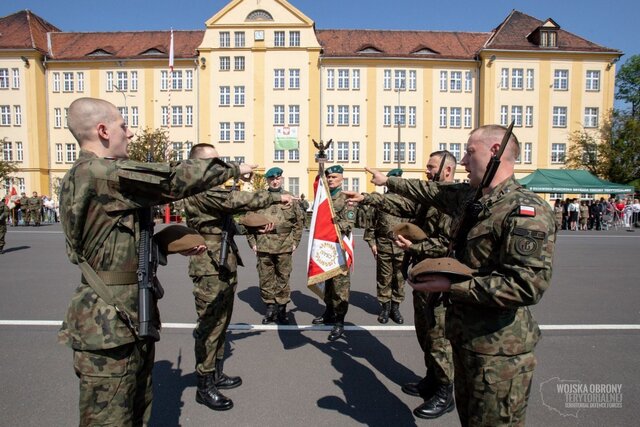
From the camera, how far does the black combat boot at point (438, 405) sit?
143 inches

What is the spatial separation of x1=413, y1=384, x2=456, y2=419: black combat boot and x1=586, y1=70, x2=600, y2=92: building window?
147ft

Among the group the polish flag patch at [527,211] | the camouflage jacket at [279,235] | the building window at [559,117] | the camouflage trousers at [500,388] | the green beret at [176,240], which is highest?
the building window at [559,117]

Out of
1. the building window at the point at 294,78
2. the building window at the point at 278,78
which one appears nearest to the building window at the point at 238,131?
the building window at the point at 278,78

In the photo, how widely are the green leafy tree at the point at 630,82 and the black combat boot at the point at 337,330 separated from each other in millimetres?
62307

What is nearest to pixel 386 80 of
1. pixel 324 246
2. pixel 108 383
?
pixel 324 246

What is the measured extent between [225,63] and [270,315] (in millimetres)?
37880

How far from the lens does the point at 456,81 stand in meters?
40.2

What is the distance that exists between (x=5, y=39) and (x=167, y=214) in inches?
1316

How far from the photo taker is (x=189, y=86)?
40.6 metres

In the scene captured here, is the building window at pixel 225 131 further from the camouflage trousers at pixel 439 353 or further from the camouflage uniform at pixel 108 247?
the camouflage uniform at pixel 108 247

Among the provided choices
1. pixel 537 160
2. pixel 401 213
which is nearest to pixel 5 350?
pixel 401 213

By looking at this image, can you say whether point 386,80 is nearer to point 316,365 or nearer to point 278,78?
point 278,78

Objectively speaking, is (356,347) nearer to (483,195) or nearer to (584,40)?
(483,195)

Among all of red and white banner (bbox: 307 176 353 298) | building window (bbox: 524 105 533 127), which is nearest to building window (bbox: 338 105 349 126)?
building window (bbox: 524 105 533 127)
